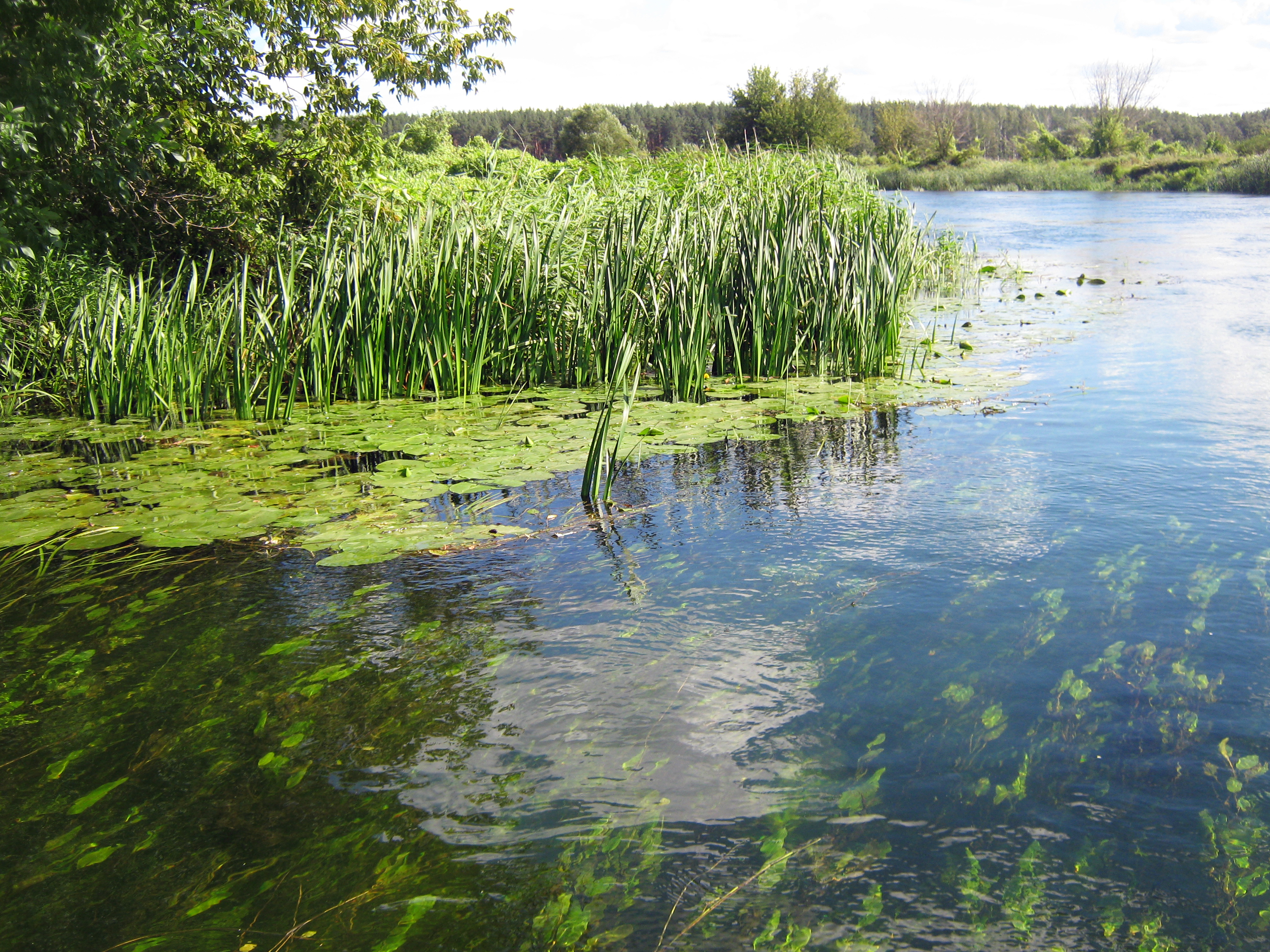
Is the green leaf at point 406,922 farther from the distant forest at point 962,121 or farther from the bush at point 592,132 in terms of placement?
the distant forest at point 962,121

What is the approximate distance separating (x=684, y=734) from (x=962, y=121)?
67.5m

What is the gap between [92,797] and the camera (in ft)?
6.50

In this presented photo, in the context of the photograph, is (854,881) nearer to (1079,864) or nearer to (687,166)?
(1079,864)

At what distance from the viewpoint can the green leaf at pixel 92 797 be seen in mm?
1939

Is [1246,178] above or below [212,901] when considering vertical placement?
above

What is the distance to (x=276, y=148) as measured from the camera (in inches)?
247

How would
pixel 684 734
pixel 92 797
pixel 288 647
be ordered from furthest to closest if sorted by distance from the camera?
1. pixel 288 647
2. pixel 684 734
3. pixel 92 797

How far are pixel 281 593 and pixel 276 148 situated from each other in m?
4.44

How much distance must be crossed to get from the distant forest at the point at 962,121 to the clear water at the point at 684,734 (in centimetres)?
3496

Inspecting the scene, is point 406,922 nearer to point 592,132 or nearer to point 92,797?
point 92,797

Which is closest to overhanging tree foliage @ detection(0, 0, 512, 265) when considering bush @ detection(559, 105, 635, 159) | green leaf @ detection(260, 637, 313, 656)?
green leaf @ detection(260, 637, 313, 656)

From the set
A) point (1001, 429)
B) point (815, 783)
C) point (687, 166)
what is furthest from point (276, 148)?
point (815, 783)

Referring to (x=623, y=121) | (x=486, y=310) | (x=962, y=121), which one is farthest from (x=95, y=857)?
(x=962, y=121)

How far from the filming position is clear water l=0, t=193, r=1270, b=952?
1.66 meters
